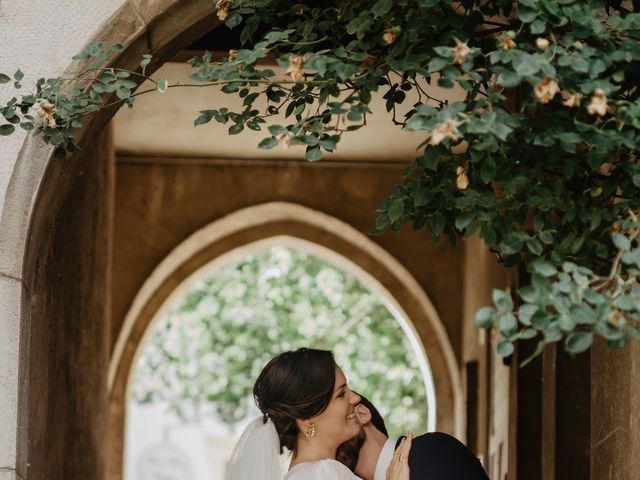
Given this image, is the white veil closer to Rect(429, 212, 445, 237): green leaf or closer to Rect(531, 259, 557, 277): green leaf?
Rect(429, 212, 445, 237): green leaf

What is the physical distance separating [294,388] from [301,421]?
4.4 inches

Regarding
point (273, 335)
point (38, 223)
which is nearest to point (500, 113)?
point (38, 223)

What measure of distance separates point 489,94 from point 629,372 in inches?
51.1

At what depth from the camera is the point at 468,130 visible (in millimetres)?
2961

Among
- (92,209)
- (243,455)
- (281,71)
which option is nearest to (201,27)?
(243,455)

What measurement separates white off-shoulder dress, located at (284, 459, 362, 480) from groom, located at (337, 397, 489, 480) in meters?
0.10

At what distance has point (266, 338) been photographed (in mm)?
18469

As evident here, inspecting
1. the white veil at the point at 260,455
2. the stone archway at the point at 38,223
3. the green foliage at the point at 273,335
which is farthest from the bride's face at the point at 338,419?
the green foliage at the point at 273,335

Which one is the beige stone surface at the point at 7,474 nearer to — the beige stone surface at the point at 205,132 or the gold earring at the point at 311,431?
the gold earring at the point at 311,431

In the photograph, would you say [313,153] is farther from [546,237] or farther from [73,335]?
[73,335]

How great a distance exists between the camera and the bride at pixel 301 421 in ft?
14.1

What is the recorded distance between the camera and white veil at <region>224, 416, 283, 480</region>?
4414mm

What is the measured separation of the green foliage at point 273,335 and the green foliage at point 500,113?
1431 cm

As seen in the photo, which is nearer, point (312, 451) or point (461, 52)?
point (461, 52)
